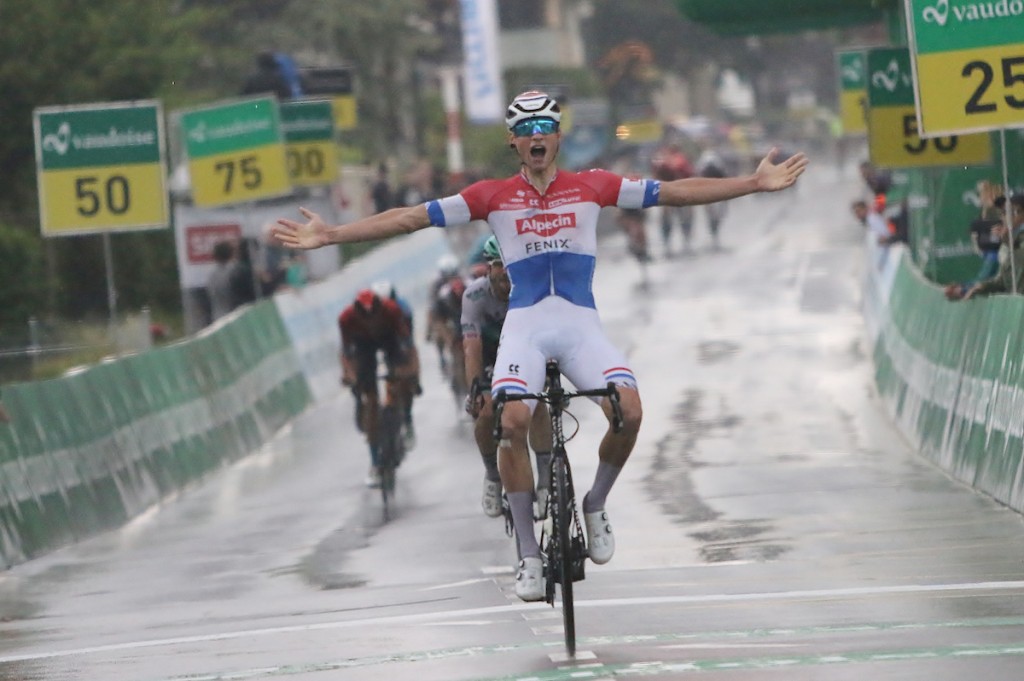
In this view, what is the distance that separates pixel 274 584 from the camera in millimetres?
13883

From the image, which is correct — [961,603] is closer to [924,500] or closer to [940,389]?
[924,500]

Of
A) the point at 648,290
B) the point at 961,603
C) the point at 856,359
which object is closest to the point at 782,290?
the point at 648,290

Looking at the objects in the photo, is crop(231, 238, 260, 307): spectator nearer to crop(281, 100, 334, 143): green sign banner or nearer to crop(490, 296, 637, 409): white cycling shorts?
crop(281, 100, 334, 143): green sign banner

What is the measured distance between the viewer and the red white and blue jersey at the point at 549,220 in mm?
10180

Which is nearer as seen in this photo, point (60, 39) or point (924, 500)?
point (924, 500)

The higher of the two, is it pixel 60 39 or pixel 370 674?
pixel 60 39

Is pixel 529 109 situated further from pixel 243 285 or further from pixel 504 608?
pixel 243 285

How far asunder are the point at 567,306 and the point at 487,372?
3561 mm

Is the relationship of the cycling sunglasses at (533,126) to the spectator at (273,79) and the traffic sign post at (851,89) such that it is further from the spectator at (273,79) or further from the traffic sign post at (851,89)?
the spectator at (273,79)

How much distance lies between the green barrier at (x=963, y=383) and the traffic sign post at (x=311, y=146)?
412 inches

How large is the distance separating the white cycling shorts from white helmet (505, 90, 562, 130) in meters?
0.79

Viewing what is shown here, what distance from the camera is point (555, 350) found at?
1016 centimetres

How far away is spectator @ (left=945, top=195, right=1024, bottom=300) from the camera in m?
16.1

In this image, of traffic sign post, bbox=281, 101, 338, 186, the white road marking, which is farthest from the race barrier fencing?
the white road marking
